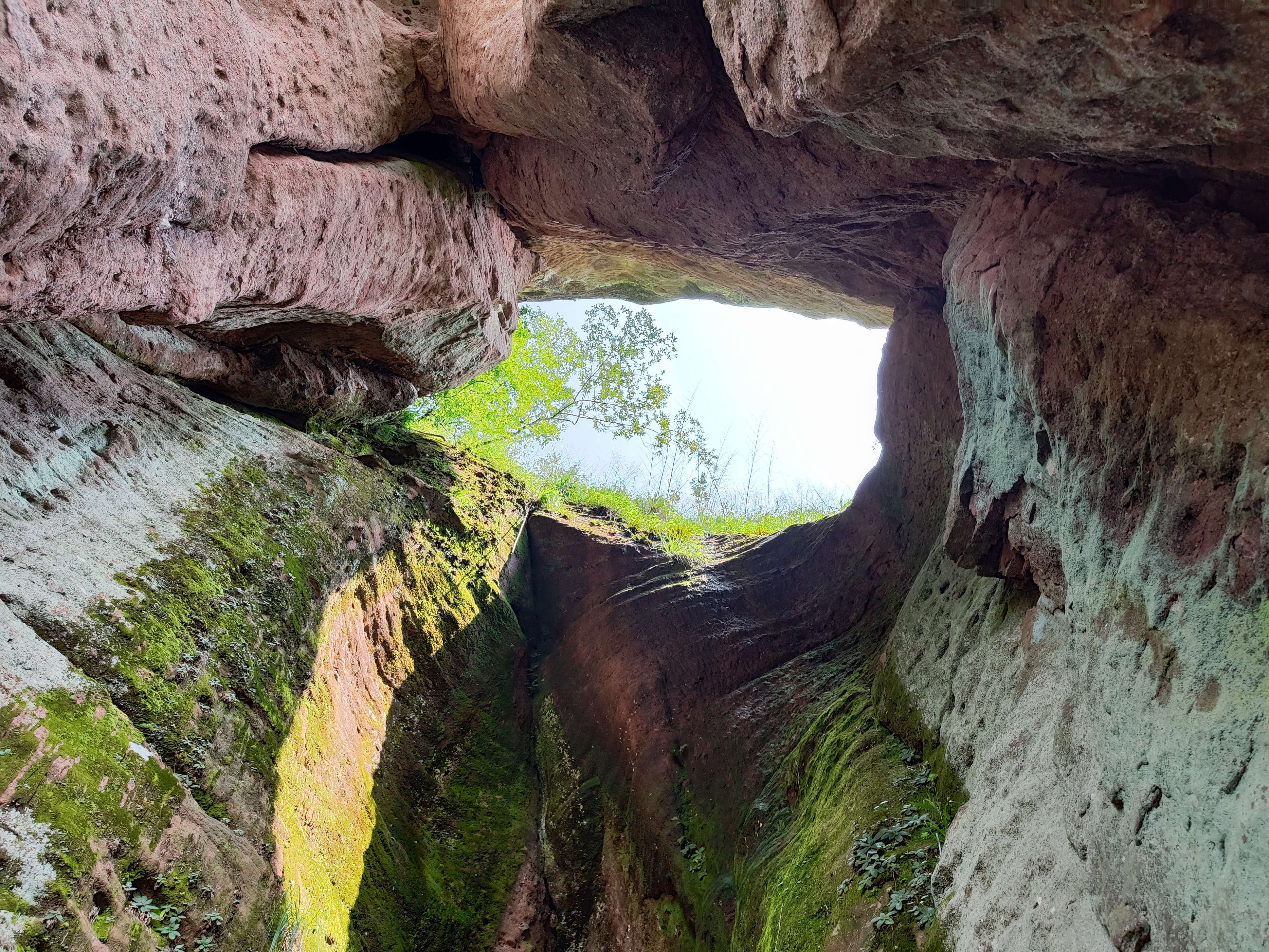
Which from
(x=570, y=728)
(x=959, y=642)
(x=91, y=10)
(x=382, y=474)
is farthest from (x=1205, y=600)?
(x=382, y=474)

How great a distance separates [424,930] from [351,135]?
17.7 feet

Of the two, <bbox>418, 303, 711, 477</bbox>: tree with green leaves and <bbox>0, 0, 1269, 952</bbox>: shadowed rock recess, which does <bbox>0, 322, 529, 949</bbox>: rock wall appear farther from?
<bbox>418, 303, 711, 477</bbox>: tree with green leaves

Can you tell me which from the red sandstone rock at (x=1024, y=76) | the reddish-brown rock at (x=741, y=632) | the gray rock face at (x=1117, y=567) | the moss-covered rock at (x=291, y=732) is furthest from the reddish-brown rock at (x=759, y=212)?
the moss-covered rock at (x=291, y=732)

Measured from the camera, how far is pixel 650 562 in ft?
27.2

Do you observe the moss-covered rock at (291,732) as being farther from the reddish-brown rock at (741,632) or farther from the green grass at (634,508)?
the green grass at (634,508)

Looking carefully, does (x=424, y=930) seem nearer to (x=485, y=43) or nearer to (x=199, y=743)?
(x=199, y=743)

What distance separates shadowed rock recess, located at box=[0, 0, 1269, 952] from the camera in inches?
92.7

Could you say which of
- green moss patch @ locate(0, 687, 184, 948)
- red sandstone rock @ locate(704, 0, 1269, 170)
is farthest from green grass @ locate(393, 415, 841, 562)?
red sandstone rock @ locate(704, 0, 1269, 170)

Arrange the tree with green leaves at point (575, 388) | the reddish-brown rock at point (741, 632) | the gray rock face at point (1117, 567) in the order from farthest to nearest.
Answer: the tree with green leaves at point (575, 388) < the reddish-brown rock at point (741, 632) < the gray rock face at point (1117, 567)

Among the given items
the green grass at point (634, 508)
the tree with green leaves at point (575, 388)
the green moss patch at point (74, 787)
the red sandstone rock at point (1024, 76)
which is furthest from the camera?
the tree with green leaves at point (575, 388)

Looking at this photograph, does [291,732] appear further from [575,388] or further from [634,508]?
[575,388]

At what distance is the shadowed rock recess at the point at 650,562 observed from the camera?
2.35m

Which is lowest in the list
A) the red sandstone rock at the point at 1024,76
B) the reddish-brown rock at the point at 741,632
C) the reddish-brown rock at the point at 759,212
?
the reddish-brown rock at the point at 741,632

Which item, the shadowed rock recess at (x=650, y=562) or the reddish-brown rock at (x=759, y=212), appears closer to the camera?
the shadowed rock recess at (x=650, y=562)
